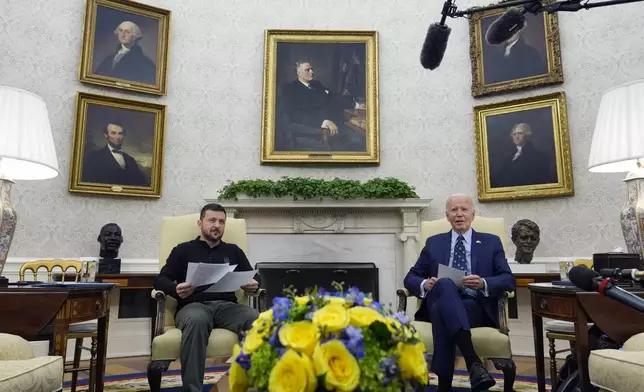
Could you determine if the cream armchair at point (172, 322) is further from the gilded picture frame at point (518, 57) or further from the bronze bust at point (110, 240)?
the gilded picture frame at point (518, 57)

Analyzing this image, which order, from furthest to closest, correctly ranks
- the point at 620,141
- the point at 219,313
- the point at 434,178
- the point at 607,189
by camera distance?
the point at 434,178, the point at 607,189, the point at 219,313, the point at 620,141

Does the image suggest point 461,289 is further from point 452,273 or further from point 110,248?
point 110,248

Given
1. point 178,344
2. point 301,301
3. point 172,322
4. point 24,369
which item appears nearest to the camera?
point 301,301

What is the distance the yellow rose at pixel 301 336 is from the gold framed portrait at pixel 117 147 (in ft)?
15.4

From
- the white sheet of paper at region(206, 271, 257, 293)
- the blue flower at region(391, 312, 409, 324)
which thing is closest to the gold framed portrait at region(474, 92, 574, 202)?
the white sheet of paper at region(206, 271, 257, 293)

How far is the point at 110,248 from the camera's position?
15.9 ft

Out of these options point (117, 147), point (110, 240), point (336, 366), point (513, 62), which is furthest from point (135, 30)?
point (336, 366)

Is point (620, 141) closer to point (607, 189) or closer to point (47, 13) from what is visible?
point (607, 189)


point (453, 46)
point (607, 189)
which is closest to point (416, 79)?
point (453, 46)

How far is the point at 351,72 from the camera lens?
6141 mm

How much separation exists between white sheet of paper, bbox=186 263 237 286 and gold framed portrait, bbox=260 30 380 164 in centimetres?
298

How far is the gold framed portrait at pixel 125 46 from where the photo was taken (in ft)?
17.8

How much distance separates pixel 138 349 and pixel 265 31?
13.9 ft

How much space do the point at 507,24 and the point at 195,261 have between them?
2811 millimetres
